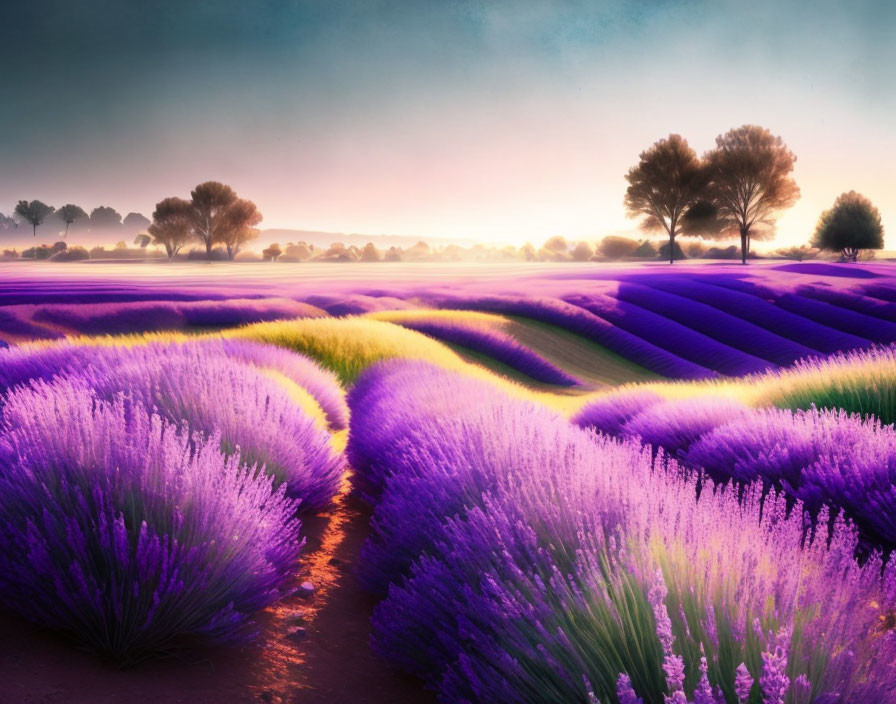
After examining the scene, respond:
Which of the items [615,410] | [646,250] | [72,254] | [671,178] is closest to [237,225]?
[72,254]

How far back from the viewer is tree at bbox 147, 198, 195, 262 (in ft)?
100.0

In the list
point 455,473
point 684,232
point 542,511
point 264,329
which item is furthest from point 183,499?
point 684,232

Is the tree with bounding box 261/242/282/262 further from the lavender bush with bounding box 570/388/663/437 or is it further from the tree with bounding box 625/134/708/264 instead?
the lavender bush with bounding box 570/388/663/437

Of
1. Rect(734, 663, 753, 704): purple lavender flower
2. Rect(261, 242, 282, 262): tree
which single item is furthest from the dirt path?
Rect(261, 242, 282, 262): tree

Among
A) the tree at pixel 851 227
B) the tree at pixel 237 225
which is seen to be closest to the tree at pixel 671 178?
the tree at pixel 851 227

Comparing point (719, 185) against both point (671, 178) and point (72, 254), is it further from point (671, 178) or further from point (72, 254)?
point (72, 254)

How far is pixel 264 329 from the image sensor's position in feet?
26.6

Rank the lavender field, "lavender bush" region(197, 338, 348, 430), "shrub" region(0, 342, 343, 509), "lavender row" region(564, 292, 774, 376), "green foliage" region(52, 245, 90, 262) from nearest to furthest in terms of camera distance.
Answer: the lavender field
"shrub" region(0, 342, 343, 509)
"lavender bush" region(197, 338, 348, 430)
"lavender row" region(564, 292, 774, 376)
"green foliage" region(52, 245, 90, 262)

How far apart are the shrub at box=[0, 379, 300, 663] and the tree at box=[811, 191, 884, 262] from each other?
4769 cm

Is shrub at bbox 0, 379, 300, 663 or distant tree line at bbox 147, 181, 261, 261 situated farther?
distant tree line at bbox 147, 181, 261, 261

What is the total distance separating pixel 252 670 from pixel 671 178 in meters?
35.5

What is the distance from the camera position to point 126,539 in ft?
6.25

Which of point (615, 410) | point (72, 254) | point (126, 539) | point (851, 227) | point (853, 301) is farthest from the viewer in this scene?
point (851, 227)

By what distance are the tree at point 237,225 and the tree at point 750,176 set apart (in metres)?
25.7
